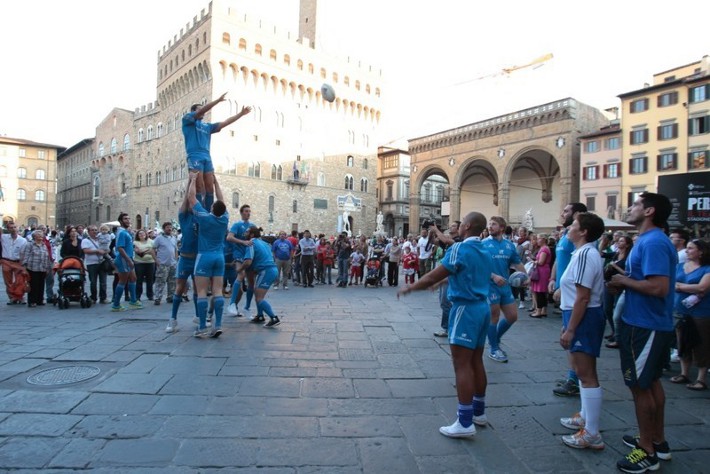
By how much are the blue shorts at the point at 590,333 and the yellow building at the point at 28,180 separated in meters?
72.2

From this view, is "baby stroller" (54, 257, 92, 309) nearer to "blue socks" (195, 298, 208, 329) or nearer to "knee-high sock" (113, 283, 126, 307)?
"knee-high sock" (113, 283, 126, 307)

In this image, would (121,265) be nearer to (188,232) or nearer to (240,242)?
(188,232)

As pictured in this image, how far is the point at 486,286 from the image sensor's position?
11.3ft

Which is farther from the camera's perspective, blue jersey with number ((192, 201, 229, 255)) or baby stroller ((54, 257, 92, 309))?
baby stroller ((54, 257, 92, 309))

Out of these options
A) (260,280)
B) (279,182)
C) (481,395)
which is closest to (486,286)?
(481,395)

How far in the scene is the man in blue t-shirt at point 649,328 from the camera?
9.61 ft

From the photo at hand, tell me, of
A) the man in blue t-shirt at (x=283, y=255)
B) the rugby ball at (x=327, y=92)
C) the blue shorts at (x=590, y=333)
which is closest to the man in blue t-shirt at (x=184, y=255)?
the blue shorts at (x=590, y=333)

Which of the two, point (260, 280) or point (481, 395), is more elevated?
point (260, 280)

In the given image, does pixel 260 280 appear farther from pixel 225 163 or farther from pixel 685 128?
pixel 225 163

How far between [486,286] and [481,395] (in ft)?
2.87

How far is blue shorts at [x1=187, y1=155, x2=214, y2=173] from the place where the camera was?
658 centimetres

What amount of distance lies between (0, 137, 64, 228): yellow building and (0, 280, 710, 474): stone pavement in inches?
2675

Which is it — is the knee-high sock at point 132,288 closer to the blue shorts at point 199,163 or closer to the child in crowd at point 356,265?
the blue shorts at point 199,163

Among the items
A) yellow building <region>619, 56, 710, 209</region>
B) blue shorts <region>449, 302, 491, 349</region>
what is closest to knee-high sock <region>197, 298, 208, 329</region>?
blue shorts <region>449, 302, 491, 349</region>
